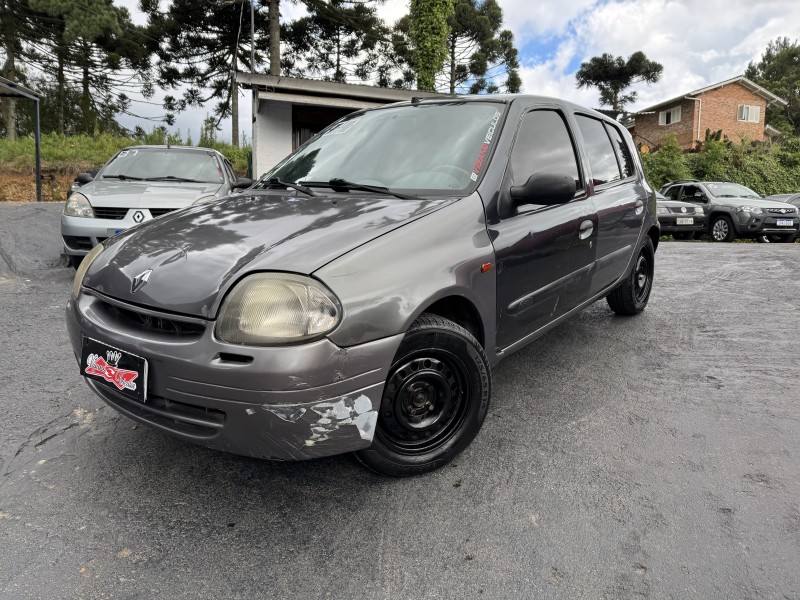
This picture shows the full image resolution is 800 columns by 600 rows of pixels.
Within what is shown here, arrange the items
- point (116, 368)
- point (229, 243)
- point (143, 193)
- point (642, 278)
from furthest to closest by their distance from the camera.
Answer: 1. point (143, 193)
2. point (642, 278)
3. point (229, 243)
4. point (116, 368)

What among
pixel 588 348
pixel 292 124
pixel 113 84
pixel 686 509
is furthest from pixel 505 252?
pixel 113 84

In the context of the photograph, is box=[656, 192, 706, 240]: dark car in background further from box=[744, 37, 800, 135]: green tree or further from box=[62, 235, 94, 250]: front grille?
box=[744, 37, 800, 135]: green tree

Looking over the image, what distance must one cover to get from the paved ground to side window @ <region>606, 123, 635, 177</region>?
1.62 meters

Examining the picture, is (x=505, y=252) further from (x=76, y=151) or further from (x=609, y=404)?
(x=76, y=151)

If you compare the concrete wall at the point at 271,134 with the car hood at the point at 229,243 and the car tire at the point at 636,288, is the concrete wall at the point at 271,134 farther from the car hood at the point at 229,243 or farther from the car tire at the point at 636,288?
the car hood at the point at 229,243

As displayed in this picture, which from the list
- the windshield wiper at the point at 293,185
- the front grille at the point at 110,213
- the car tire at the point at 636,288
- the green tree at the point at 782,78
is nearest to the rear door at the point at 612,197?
the car tire at the point at 636,288

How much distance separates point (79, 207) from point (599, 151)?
16.1 feet

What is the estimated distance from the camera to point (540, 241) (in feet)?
9.00

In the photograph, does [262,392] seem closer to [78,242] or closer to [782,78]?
[78,242]

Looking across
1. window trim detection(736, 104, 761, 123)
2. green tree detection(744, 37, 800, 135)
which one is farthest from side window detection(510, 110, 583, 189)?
green tree detection(744, 37, 800, 135)

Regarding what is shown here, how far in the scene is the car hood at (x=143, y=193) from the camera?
18.2ft

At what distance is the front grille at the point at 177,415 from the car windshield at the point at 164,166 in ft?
16.6

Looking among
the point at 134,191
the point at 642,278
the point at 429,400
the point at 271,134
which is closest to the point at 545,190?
the point at 429,400

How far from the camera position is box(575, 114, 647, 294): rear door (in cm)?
348
